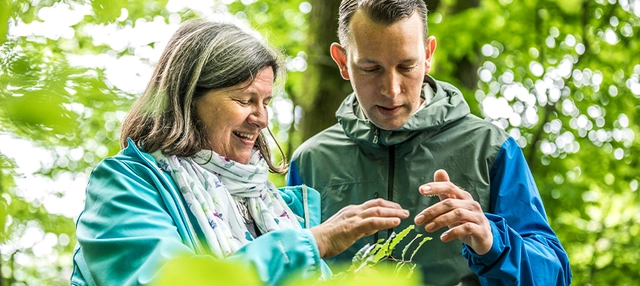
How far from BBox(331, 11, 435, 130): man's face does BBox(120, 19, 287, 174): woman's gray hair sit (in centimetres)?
43

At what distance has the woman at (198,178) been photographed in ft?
5.76

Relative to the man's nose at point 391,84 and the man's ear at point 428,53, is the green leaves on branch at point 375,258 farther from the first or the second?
the man's ear at point 428,53

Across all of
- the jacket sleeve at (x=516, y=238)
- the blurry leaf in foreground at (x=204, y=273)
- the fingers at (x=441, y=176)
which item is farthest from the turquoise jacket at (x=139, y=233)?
the blurry leaf in foreground at (x=204, y=273)

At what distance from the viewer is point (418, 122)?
2674 millimetres

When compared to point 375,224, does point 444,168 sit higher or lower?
lower

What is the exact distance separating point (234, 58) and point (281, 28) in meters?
7.61

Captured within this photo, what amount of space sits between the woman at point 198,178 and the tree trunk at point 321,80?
7.21 feet

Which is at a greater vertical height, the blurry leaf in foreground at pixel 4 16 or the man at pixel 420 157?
the blurry leaf in foreground at pixel 4 16

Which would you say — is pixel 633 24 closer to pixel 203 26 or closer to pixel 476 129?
pixel 476 129

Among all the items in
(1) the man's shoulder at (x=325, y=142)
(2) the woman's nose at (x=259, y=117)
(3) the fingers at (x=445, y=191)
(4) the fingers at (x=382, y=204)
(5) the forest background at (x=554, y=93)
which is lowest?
(5) the forest background at (x=554, y=93)

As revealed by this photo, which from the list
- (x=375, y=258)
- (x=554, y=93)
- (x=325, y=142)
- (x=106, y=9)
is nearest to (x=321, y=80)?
(x=325, y=142)

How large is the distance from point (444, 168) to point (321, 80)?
7.65 ft

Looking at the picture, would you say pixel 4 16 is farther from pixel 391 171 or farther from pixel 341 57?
pixel 341 57

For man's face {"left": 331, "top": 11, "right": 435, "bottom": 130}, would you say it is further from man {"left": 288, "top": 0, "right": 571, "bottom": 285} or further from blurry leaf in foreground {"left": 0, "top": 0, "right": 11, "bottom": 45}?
blurry leaf in foreground {"left": 0, "top": 0, "right": 11, "bottom": 45}
